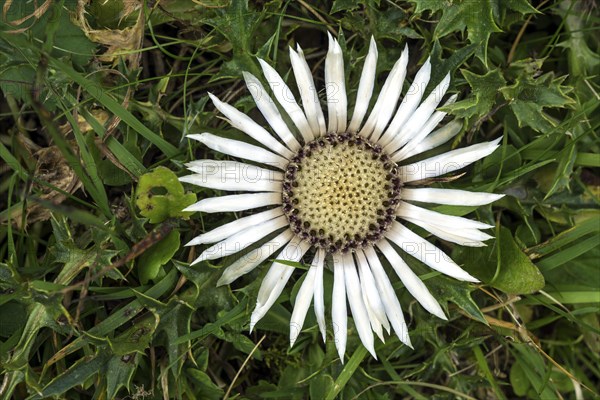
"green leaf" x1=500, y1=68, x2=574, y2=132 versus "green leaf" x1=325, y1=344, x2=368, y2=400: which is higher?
"green leaf" x1=500, y1=68, x2=574, y2=132

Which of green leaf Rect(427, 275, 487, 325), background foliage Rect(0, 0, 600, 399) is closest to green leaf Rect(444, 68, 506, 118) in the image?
background foliage Rect(0, 0, 600, 399)

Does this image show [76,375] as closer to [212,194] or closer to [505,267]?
[212,194]

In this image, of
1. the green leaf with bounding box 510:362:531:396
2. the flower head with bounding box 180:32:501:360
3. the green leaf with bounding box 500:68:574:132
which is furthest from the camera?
the green leaf with bounding box 510:362:531:396

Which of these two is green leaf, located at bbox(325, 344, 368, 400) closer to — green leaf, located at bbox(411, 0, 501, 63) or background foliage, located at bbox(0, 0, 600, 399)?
background foliage, located at bbox(0, 0, 600, 399)

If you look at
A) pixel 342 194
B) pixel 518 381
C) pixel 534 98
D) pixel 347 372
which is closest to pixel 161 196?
pixel 342 194

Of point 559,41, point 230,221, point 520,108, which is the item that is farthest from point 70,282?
point 559,41
